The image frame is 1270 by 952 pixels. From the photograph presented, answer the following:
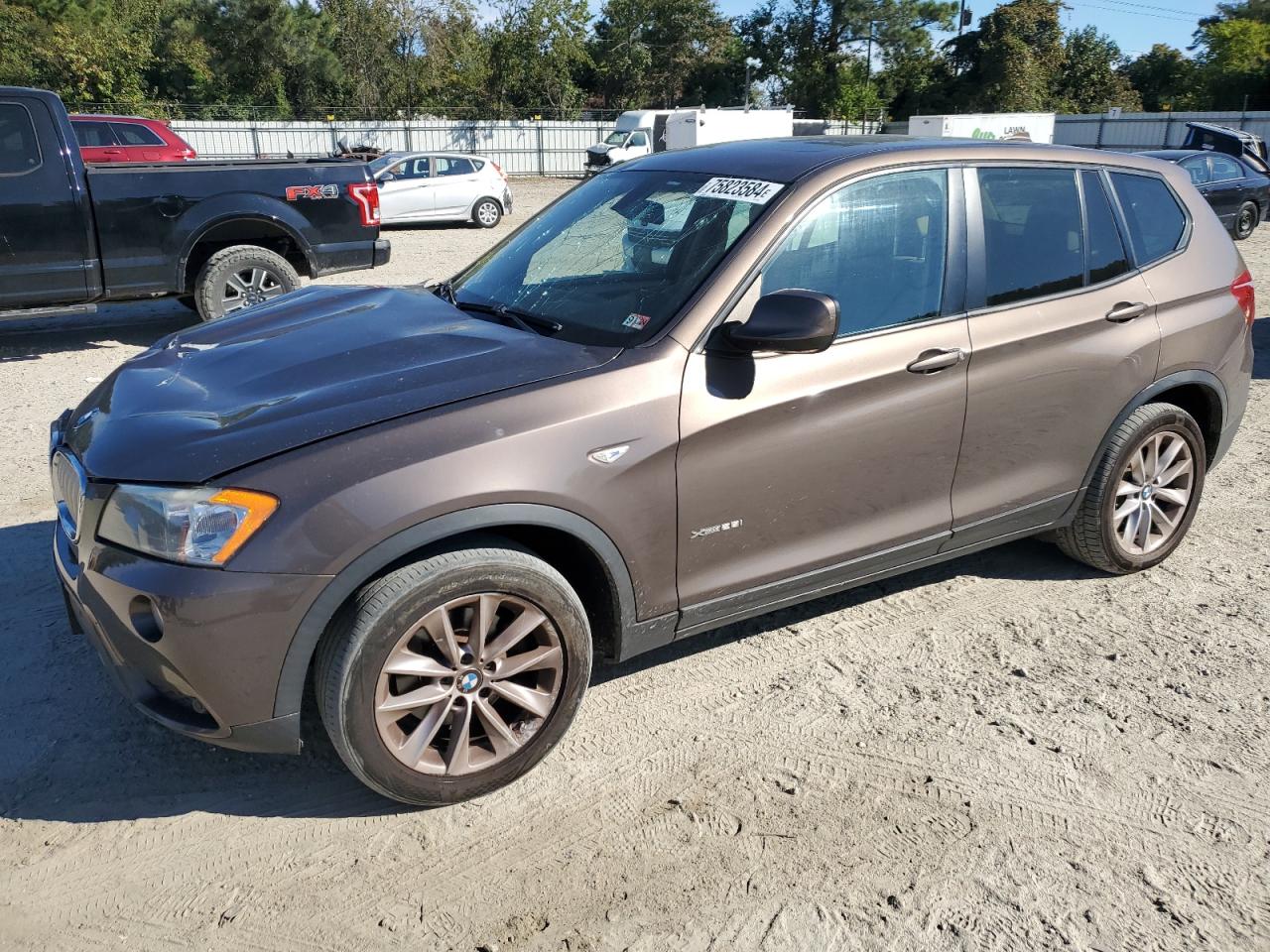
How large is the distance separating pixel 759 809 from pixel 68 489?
2.28m

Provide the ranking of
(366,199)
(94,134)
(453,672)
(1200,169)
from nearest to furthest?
(453,672) → (366,199) → (1200,169) → (94,134)

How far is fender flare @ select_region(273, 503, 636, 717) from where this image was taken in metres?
2.70

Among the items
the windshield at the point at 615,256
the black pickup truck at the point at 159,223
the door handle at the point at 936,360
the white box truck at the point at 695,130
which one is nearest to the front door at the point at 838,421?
the door handle at the point at 936,360

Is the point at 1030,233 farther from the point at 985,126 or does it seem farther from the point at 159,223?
the point at 985,126

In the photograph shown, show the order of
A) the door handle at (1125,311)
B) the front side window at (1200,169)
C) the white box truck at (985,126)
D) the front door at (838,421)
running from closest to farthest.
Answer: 1. the front door at (838,421)
2. the door handle at (1125,311)
3. the front side window at (1200,169)
4. the white box truck at (985,126)

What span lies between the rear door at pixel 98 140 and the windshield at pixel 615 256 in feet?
49.9

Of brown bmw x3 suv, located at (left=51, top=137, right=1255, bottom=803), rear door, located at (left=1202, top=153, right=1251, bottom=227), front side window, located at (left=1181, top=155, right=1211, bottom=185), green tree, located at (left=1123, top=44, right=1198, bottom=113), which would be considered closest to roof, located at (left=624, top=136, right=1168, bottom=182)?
→ brown bmw x3 suv, located at (left=51, top=137, right=1255, bottom=803)

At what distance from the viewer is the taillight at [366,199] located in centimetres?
916

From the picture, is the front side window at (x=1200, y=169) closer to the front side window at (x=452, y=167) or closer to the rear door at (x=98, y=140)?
the front side window at (x=452, y=167)

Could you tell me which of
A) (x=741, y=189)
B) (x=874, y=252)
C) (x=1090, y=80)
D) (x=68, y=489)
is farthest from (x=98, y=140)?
(x=1090, y=80)

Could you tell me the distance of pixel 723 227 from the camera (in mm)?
3479

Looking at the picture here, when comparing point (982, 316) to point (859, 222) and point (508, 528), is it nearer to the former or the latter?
point (859, 222)

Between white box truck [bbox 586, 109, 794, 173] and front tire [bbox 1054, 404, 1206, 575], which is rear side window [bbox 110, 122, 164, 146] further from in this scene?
white box truck [bbox 586, 109, 794, 173]

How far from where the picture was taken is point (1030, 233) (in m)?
3.99
